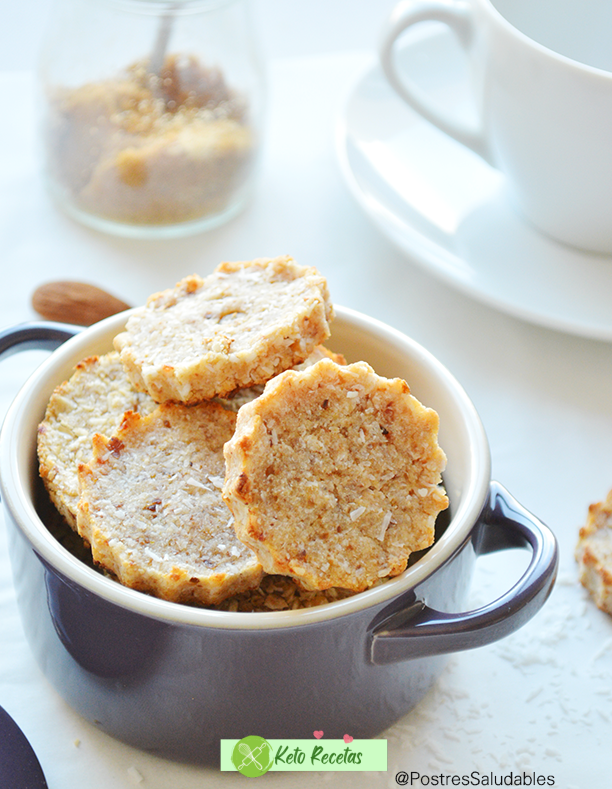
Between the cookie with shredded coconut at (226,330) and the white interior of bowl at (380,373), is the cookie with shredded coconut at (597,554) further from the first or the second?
the cookie with shredded coconut at (226,330)

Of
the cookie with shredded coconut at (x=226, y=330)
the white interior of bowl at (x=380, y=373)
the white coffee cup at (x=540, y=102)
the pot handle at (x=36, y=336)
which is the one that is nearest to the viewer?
the white interior of bowl at (x=380, y=373)

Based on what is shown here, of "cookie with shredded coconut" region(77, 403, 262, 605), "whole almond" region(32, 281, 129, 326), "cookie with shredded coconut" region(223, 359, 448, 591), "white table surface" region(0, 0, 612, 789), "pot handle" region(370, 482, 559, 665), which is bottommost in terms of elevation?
"white table surface" region(0, 0, 612, 789)

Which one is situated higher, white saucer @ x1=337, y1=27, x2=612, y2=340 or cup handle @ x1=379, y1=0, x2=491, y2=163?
cup handle @ x1=379, y1=0, x2=491, y2=163

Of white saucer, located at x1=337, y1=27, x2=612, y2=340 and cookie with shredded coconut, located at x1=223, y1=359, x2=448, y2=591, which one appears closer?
cookie with shredded coconut, located at x1=223, y1=359, x2=448, y2=591

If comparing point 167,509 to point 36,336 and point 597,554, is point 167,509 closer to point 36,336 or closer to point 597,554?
point 36,336

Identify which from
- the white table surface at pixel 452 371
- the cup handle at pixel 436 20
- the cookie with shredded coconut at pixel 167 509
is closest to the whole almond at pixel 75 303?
the white table surface at pixel 452 371

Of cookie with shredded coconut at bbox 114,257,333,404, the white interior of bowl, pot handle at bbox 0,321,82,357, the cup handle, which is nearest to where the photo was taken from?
the white interior of bowl

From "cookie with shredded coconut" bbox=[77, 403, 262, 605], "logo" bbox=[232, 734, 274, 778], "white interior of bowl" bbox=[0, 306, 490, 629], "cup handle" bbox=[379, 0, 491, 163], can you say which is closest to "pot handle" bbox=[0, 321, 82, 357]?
"white interior of bowl" bbox=[0, 306, 490, 629]

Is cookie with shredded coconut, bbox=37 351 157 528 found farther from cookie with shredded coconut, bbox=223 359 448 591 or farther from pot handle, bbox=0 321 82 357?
cookie with shredded coconut, bbox=223 359 448 591

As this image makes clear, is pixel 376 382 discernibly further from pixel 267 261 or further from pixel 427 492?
pixel 267 261
